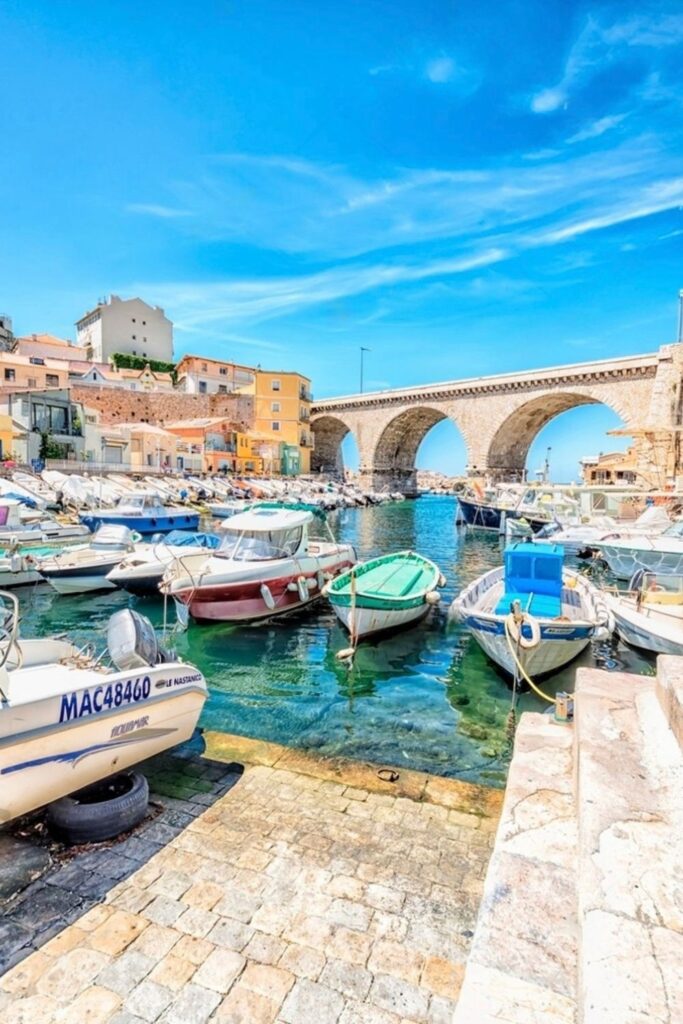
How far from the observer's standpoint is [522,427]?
148ft

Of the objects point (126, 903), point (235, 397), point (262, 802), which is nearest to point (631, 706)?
point (262, 802)

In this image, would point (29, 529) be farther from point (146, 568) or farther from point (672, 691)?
point (672, 691)

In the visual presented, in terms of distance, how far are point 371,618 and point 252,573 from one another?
2.37m

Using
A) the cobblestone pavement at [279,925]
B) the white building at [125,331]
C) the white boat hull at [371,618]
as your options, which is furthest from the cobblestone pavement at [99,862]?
the white building at [125,331]

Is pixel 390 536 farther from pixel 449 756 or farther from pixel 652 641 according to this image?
pixel 449 756

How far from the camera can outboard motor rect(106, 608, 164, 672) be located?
4621 millimetres

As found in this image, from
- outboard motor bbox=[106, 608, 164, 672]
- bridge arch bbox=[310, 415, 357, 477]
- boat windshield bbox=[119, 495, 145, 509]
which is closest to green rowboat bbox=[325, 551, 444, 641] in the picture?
outboard motor bbox=[106, 608, 164, 672]

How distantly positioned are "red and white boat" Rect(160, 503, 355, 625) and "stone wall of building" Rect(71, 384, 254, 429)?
38212 millimetres

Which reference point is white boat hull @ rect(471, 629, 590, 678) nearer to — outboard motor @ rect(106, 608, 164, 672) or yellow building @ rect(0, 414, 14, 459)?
outboard motor @ rect(106, 608, 164, 672)

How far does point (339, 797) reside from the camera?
13.9ft

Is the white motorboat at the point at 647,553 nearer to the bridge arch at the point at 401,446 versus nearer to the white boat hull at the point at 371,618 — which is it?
the white boat hull at the point at 371,618

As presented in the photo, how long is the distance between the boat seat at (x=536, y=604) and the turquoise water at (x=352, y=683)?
86 cm

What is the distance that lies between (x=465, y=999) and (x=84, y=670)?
3561mm

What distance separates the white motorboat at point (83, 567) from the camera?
11.7 meters
